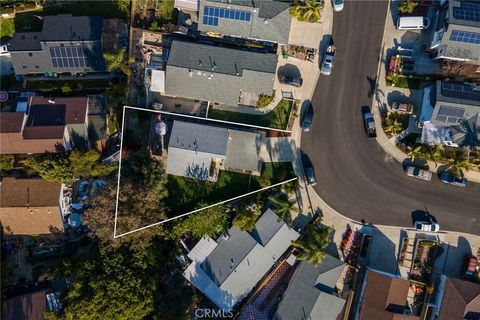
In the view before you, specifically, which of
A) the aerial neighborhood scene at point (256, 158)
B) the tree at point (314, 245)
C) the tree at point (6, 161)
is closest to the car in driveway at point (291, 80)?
the aerial neighborhood scene at point (256, 158)

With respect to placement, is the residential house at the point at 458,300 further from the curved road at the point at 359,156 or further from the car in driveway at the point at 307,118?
the car in driveway at the point at 307,118

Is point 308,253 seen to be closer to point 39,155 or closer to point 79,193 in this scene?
point 79,193

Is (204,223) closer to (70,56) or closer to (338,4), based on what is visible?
(70,56)

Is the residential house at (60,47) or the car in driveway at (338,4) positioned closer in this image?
the car in driveway at (338,4)

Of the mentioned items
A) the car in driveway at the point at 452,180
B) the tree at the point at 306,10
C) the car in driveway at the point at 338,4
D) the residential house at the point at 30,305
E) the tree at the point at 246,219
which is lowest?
the residential house at the point at 30,305

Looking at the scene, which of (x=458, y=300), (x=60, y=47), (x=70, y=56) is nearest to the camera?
(x=458, y=300)

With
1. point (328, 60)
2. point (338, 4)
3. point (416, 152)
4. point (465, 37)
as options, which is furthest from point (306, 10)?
point (416, 152)
